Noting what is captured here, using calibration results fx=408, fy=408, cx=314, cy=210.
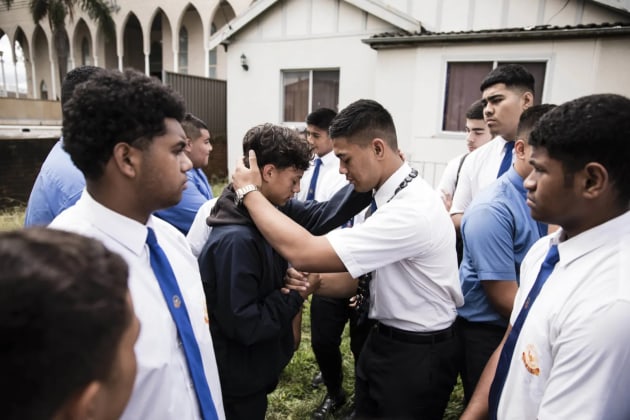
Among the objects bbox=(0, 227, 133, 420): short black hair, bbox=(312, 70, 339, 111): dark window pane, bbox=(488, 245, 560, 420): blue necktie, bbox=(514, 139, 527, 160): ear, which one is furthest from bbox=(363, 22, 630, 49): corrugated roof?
bbox=(0, 227, 133, 420): short black hair

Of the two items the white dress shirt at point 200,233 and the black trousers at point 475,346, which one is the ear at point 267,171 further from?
the black trousers at point 475,346

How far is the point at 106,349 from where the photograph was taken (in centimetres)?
73

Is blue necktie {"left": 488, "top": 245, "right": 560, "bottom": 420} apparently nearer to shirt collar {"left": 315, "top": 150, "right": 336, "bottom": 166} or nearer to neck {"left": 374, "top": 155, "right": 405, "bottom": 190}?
neck {"left": 374, "top": 155, "right": 405, "bottom": 190}

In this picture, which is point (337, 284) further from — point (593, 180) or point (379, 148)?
point (593, 180)

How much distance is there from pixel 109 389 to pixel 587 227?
4.64 ft

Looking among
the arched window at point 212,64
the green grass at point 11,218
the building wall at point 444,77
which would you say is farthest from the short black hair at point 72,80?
the arched window at point 212,64

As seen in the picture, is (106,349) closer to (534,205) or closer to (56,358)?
(56,358)

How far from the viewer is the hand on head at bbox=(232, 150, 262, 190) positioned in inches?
79.7

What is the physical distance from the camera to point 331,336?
3.24 m

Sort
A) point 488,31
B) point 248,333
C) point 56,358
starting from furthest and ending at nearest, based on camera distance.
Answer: point 488,31 < point 248,333 < point 56,358

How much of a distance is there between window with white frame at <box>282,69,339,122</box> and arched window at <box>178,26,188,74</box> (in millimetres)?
10803

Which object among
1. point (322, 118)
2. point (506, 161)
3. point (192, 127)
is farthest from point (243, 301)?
point (322, 118)

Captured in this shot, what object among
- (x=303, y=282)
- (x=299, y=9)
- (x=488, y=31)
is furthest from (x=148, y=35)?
(x=303, y=282)

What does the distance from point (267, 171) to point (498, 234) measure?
3.96 feet
